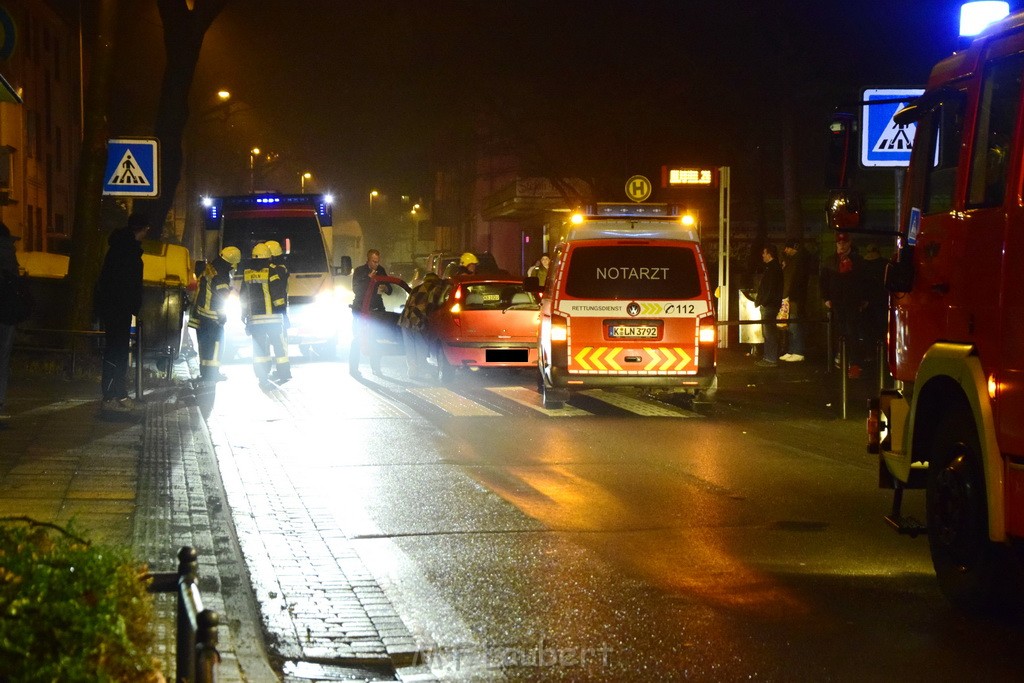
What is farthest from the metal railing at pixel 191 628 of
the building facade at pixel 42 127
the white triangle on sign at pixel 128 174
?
the building facade at pixel 42 127

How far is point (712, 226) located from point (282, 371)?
23.5 metres

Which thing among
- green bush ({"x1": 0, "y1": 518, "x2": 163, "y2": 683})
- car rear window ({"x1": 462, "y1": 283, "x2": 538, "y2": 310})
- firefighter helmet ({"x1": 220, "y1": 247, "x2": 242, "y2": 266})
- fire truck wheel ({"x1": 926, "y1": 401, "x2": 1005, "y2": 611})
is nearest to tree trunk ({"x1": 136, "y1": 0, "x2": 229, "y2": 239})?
firefighter helmet ({"x1": 220, "y1": 247, "x2": 242, "y2": 266})

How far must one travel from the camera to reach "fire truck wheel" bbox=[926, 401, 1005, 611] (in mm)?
6344

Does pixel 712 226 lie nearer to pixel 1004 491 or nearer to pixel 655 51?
pixel 655 51

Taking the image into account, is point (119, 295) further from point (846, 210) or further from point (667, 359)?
point (846, 210)

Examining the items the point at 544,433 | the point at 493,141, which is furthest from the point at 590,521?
the point at 493,141

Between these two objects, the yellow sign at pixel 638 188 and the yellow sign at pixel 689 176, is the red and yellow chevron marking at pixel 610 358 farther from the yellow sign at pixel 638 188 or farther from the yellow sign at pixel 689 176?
the yellow sign at pixel 638 188

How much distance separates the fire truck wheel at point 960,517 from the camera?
6344 millimetres

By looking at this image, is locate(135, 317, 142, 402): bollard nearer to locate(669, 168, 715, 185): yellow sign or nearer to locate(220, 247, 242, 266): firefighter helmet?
locate(220, 247, 242, 266): firefighter helmet

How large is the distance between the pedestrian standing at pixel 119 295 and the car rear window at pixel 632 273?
4.51 metres

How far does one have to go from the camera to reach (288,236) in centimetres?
2755

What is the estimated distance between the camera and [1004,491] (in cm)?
592

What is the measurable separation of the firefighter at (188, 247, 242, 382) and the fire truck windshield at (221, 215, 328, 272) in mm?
9170

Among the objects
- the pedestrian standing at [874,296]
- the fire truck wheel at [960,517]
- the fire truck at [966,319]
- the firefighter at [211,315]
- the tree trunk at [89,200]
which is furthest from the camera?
the tree trunk at [89,200]
